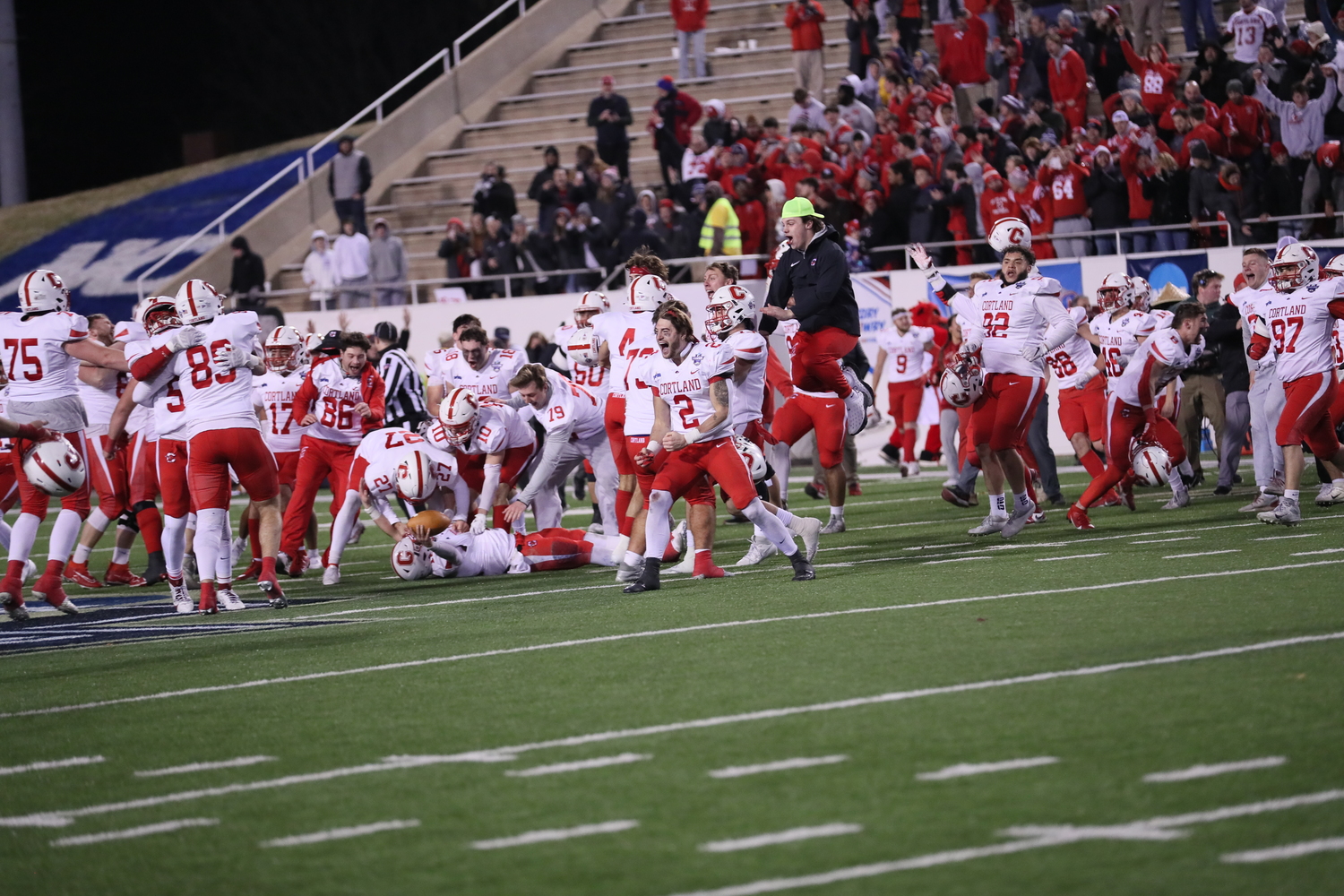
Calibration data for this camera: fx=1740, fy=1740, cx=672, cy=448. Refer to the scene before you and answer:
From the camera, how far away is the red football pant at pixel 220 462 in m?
10.4

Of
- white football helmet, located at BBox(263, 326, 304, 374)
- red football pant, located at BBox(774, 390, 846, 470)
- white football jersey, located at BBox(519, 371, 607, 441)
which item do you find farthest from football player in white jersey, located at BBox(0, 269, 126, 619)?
red football pant, located at BBox(774, 390, 846, 470)

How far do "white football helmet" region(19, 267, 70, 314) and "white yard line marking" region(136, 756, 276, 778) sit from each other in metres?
5.98

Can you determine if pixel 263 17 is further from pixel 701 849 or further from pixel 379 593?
pixel 701 849

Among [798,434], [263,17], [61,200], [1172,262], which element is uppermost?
[263,17]

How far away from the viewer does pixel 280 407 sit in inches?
529

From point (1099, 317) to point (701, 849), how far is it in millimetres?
10582

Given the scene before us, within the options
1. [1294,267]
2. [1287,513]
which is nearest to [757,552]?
[1287,513]

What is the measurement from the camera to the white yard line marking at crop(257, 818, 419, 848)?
4.95 m

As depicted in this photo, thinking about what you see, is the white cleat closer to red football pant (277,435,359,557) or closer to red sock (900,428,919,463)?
red football pant (277,435,359,557)

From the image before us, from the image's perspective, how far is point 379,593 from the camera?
38.1 ft

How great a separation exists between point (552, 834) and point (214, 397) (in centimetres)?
619

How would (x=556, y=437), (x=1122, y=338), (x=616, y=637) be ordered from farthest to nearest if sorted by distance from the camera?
(x=1122, y=338)
(x=556, y=437)
(x=616, y=637)

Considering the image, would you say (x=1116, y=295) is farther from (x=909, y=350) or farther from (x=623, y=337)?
(x=909, y=350)

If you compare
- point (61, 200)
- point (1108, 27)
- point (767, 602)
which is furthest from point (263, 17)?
point (767, 602)
